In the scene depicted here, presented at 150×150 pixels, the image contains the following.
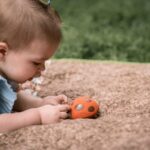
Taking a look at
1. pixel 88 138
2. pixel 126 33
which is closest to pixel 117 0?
pixel 126 33

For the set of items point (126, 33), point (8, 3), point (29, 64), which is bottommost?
point (126, 33)

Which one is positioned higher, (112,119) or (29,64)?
(29,64)

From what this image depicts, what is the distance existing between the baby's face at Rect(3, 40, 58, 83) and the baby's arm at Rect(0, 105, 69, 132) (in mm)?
222

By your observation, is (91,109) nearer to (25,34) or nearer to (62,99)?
(62,99)

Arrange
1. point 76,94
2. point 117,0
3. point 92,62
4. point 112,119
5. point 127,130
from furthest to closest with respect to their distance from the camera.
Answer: point 117,0 → point 92,62 → point 76,94 → point 112,119 → point 127,130

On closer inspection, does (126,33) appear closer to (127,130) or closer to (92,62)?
(92,62)

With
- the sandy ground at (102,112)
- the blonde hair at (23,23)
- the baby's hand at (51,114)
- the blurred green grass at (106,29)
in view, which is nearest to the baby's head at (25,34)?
the blonde hair at (23,23)

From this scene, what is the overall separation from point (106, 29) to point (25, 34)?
9.69 feet

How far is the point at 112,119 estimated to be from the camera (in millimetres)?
2523

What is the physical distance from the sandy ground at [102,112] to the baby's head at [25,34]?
0.36 meters

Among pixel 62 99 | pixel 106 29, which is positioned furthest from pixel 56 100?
pixel 106 29

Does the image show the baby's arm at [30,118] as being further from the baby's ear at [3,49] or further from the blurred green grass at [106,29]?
the blurred green grass at [106,29]

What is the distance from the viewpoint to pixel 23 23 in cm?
263

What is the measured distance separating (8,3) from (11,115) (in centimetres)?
53
